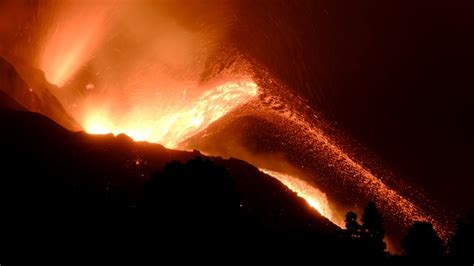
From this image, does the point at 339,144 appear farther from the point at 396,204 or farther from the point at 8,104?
the point at 8,104

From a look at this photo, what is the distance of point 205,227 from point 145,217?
2399 mm

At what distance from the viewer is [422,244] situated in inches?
1098

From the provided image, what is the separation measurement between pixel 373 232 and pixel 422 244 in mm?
2730

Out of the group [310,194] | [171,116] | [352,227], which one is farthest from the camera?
[171,116]

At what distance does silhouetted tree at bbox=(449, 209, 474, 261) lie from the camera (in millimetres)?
27769

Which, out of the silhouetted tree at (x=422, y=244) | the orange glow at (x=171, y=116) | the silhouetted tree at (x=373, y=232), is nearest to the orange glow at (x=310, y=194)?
the silhouetted tree at (x=373, y=232)

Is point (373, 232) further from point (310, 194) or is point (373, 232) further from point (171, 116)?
point (171, 116)

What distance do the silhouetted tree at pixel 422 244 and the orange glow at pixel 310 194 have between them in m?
7.21

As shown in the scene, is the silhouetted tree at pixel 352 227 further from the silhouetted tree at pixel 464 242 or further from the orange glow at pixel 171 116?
the orange glow at pixel 171 116

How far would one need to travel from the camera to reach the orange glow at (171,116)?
42156 mm

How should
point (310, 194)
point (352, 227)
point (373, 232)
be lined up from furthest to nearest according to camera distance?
point (310, 194) < point (373, 232) < point (352, 227)

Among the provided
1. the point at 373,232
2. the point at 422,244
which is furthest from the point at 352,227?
the point at 422,244

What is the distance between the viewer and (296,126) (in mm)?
46312

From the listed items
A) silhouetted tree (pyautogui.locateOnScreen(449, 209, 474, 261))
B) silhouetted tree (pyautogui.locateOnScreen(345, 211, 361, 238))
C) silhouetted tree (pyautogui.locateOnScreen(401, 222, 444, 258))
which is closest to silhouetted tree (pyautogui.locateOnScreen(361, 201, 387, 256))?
silhouetted tree (pyautogui.locateOnScreen(345, 211, 361, 238))
